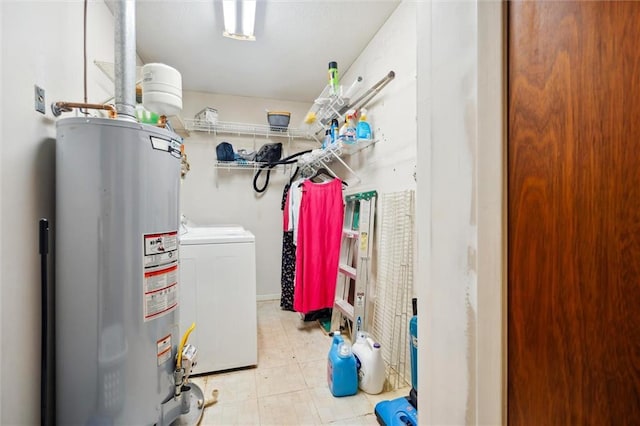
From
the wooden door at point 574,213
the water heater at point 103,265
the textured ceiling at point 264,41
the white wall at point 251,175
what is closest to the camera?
the wooden door at point 574,213

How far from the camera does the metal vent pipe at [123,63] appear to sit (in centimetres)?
126

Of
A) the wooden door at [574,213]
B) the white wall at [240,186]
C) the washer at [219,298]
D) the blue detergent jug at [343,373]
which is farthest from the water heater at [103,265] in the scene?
the white wall at [240,186]

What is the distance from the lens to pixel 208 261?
2000 millimetres

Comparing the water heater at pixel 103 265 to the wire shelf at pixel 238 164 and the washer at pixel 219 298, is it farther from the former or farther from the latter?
the wire shelf at pixel 238 164

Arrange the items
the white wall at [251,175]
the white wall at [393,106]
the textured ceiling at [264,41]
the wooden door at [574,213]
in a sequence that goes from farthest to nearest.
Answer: the white wall at [251,175] → the textured ceiling at [264,41] → the white wall at [393,106] → the wooden door at [574,213]

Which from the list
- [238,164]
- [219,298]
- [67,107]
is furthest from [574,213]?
[238,164]

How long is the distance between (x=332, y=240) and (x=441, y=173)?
76.9 inches

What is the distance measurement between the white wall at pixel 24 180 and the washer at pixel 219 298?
2.84 feet

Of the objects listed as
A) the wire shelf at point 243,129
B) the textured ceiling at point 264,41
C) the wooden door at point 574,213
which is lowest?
the wooden door at point 574,213

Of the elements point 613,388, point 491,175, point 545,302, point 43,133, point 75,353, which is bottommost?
point 75,353

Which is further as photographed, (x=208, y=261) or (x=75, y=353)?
(x=208, y=261)

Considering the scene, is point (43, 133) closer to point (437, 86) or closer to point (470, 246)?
point (437, 86)

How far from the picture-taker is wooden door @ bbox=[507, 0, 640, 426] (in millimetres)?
413

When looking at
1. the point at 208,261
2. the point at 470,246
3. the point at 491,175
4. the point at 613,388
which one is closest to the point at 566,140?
the point at 491,175
